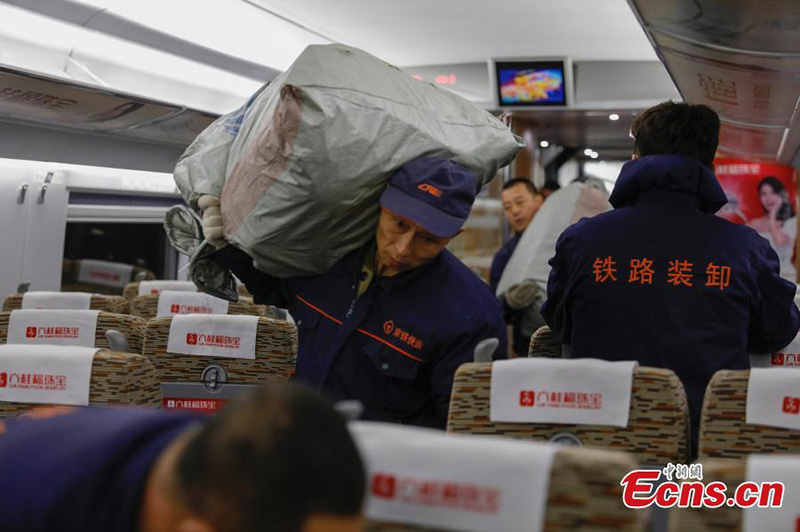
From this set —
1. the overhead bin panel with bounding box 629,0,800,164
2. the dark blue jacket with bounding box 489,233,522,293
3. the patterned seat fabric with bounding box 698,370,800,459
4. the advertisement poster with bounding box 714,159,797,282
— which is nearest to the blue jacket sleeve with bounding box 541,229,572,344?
the patterned seat fabric with bounding box 698,370,800,459

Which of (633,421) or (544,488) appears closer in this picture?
(544,488)

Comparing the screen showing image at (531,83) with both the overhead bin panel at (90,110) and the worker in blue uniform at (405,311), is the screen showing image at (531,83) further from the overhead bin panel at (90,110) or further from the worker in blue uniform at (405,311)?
the worker in blue uniform at (405,311)

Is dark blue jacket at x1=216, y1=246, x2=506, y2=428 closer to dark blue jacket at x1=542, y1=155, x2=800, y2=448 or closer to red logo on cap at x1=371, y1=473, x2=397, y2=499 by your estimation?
dark blue jacket at x1=542, y1=155, x2=800, y2=448

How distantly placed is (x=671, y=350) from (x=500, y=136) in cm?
80

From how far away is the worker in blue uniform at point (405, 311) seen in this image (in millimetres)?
2670

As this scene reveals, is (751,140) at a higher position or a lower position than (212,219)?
higher

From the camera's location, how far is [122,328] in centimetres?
384

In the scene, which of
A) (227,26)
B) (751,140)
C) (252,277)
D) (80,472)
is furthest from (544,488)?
(751,140)

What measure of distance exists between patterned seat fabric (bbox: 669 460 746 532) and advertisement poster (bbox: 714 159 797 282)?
10658 millimetres

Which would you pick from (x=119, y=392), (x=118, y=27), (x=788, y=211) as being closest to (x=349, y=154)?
(x=119, y=392)

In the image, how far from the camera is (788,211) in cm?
1172

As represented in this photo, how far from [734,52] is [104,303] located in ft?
12.2

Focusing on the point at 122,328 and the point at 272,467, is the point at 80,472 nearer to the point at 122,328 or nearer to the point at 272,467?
the point at 272,467

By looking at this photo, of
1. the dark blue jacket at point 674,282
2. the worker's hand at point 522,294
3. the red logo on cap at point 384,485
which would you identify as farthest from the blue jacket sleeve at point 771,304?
the worker's hand at point 522,294
